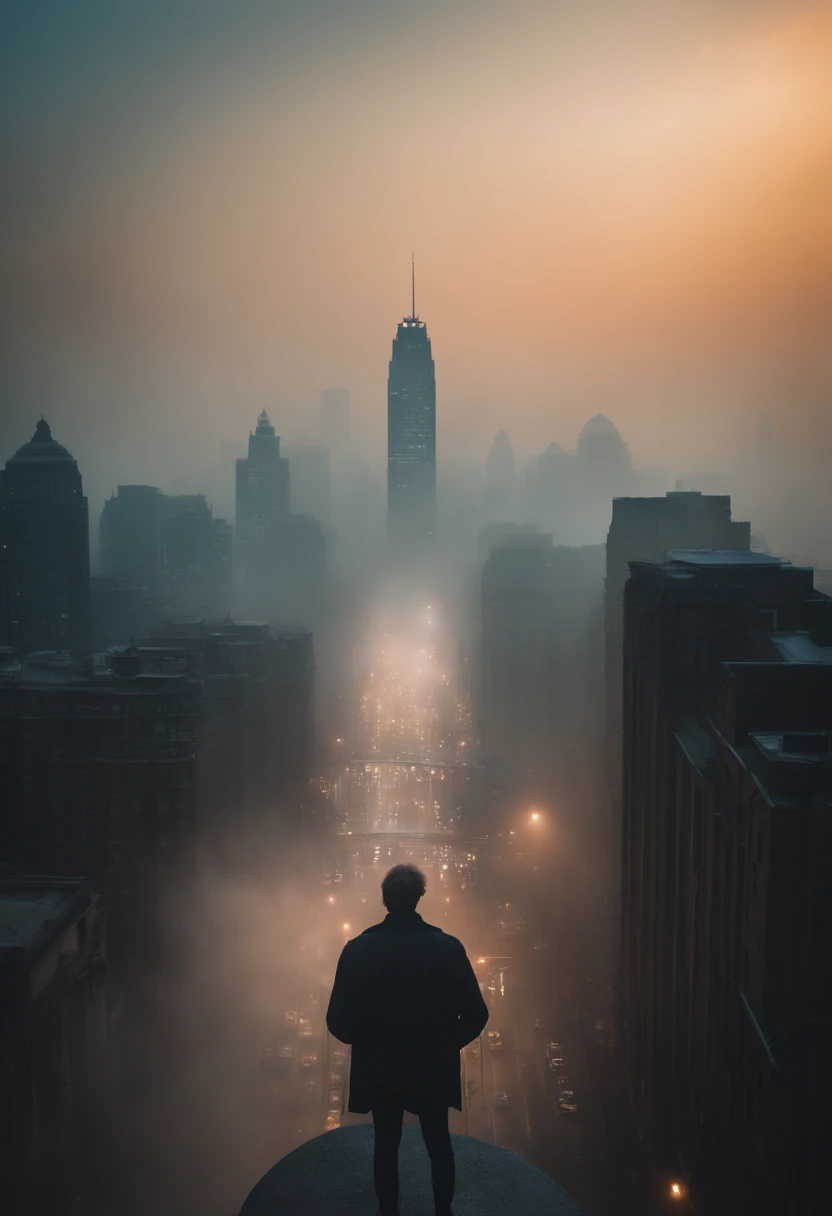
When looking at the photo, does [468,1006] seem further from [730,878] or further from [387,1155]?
[730,878]

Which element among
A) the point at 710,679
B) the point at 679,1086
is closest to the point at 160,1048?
the point at 679,1086

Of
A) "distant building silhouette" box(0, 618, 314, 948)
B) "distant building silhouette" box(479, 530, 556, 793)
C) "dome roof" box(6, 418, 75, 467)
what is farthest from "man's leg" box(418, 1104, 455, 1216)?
"dome roof" box(6, 418, 75, 467)

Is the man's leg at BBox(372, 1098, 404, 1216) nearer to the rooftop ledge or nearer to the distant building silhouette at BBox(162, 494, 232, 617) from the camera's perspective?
the rooftop ledge

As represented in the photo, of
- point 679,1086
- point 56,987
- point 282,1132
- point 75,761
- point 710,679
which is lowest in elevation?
point 282,1132

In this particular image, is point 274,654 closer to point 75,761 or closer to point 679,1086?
point 75,761

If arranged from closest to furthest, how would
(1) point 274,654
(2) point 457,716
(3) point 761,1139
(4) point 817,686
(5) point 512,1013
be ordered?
(3) point 761,1139, (4) point 817,686, (5) point 512,1013, (1) point 274,654, (2) point 457,716

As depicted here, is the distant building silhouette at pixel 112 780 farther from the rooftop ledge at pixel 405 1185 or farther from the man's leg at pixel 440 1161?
the man's leg at pixel 440 1161

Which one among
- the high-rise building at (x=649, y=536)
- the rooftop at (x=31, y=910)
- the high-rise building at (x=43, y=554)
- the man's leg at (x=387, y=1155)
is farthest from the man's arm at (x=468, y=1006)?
the high-rise building at (x=43, y=554)

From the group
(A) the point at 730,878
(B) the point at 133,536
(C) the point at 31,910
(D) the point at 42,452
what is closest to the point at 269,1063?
(C) the point at 31,910
